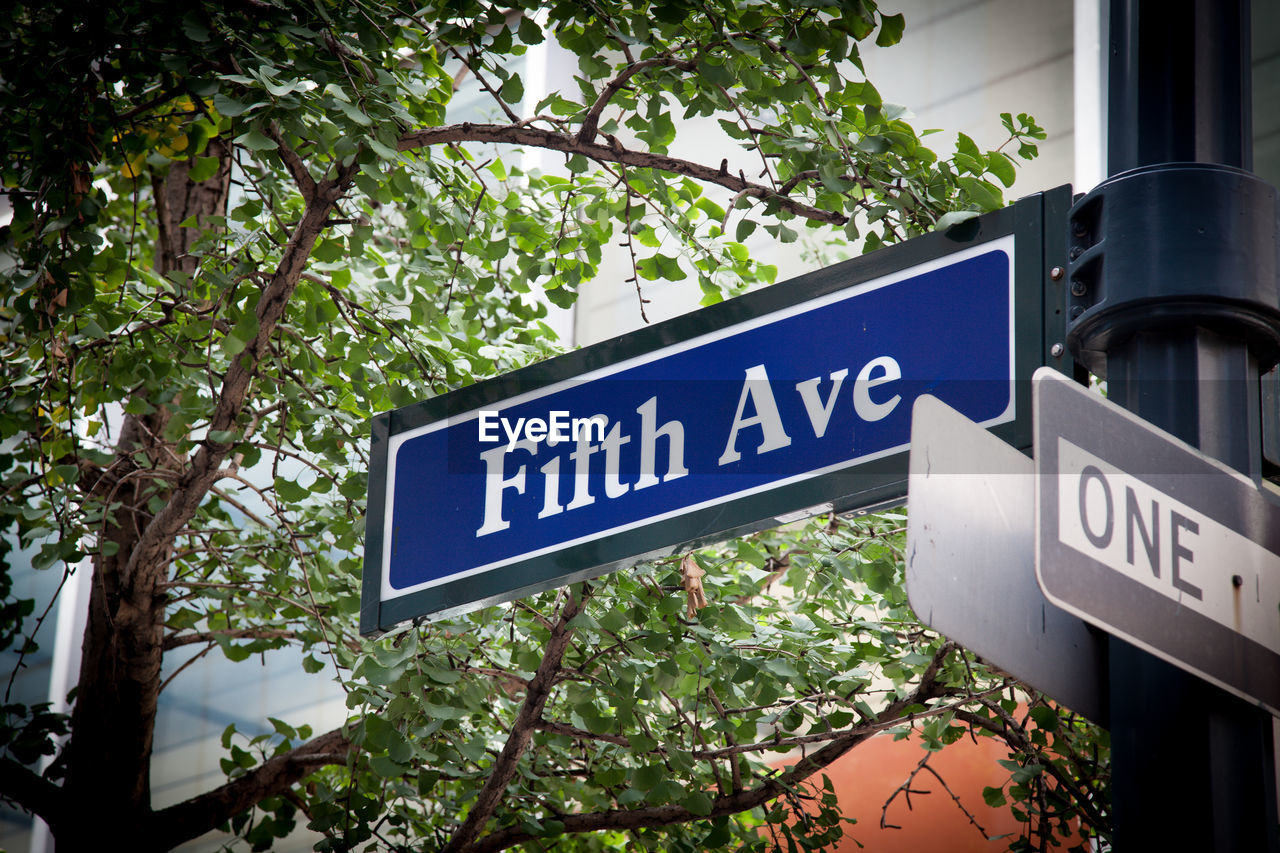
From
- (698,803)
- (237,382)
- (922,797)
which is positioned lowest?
(698,803)

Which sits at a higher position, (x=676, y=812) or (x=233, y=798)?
(x=233, y=798)

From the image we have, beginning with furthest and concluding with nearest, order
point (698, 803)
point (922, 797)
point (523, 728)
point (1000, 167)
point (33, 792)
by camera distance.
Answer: point (922, 797)
point (33, 792)
point (523, 728)
point (698, 803)
point (1000, 167)

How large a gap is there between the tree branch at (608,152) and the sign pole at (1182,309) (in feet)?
5.86

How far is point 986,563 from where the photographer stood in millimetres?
1324

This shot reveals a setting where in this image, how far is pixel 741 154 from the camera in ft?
36.0

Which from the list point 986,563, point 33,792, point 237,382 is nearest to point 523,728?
point 237,382

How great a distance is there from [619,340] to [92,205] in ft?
7.55

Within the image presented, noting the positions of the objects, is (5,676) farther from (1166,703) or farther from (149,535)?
(1166,703)

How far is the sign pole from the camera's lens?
1.28 metres

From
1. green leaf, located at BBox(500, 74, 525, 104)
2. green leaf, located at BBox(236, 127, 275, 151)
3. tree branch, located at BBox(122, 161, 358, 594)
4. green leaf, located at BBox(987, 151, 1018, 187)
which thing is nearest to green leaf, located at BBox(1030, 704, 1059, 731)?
green leaf, located at BBox(987, 151, 1018, 187)

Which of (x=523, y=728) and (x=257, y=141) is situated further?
(x=523, y=728)

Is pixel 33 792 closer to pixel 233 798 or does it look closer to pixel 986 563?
pixel 233 798

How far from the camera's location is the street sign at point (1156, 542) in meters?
1.22

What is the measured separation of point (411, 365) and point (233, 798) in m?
2.32
